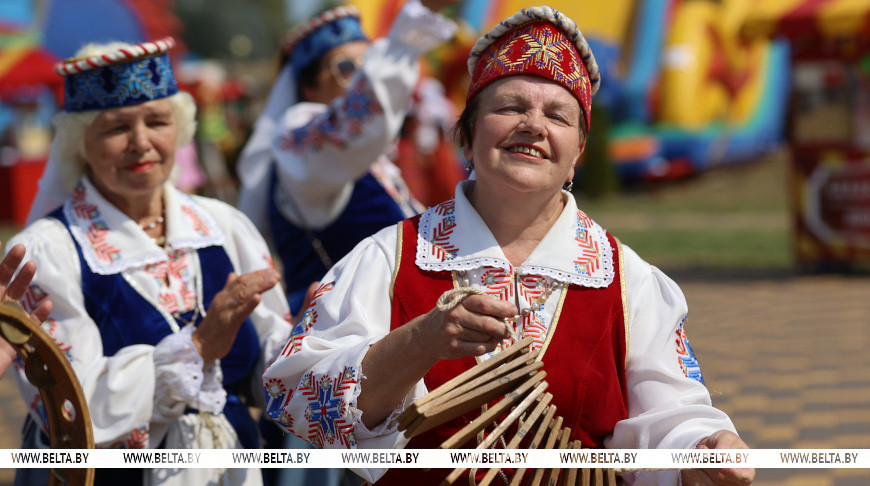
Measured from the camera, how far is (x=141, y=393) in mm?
2631

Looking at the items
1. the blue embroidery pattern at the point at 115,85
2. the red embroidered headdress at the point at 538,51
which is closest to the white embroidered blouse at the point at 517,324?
the red embroidered headdress at the point at 538,51

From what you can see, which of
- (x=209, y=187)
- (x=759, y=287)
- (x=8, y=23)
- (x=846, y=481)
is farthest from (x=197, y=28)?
(x=846, y=481)

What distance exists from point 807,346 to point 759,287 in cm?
268

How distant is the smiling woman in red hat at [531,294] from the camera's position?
7.00ft

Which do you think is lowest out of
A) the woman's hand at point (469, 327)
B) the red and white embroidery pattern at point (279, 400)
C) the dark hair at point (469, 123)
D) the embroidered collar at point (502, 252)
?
the red and white embroidery pattern at point (279, 400)

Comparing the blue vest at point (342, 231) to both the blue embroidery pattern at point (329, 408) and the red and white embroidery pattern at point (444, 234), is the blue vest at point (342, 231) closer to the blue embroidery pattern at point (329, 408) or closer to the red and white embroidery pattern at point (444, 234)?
the red and white embroidery pattern at point (444, 234)

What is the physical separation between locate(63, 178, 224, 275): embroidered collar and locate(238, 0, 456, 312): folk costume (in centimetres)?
57

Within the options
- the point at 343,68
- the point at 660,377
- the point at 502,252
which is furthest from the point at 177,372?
the point at 343,68

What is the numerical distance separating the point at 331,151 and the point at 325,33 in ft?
1.98

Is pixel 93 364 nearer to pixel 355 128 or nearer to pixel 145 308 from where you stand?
pixel 145 308

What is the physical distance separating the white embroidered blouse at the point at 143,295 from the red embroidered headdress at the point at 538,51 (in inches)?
39.9

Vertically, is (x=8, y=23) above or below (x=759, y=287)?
above

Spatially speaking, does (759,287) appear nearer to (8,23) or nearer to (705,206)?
(705,206)

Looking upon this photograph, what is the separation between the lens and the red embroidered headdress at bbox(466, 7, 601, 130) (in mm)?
2178
